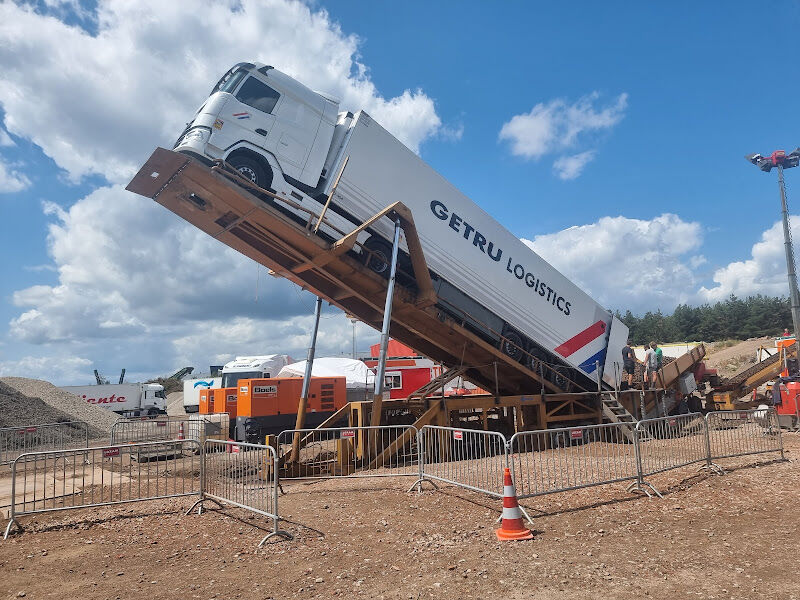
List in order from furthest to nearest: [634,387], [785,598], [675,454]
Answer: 1. [634,387]
2. [675,454]
3. [785,598]

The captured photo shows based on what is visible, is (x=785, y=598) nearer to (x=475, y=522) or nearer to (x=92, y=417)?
(x=475, y=522)

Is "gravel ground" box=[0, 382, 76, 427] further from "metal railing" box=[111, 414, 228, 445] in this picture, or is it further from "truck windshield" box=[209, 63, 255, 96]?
"truck windshield" box=[209, 63, 255, 96]

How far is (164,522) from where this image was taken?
6.42 metres

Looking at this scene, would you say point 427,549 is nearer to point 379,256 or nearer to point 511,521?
point 511,521

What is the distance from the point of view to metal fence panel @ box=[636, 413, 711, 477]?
338 inches

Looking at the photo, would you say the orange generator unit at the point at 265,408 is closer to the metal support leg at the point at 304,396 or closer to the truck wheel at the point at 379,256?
the metal support leg at the point at 304,396

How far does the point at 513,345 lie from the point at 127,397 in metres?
25.0

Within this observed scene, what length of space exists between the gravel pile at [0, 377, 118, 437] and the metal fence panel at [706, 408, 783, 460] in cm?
2055

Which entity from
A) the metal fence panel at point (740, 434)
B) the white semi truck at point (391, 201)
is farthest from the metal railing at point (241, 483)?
the metal fence panel at point (740, 434)

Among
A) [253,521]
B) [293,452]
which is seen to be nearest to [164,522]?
[253,521]

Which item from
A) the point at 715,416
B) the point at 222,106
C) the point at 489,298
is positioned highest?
the point at 222,106

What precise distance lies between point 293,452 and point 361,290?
10.2ft

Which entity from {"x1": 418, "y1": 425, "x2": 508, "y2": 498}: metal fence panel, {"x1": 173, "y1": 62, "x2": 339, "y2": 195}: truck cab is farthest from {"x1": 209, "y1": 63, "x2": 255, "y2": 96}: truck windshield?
{"x1": 418, "y1": 425, "x2": 508, "y2": 498}: metal fence panel

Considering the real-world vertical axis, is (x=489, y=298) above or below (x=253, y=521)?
above
